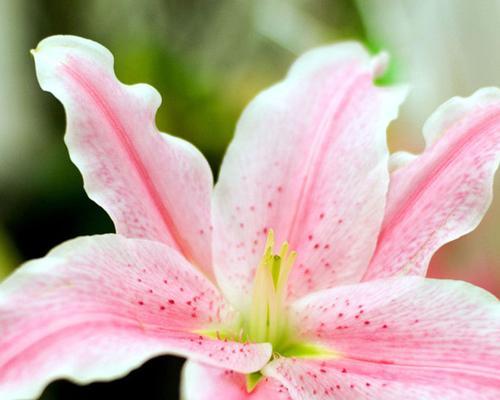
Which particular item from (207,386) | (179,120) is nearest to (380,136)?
(207,386)

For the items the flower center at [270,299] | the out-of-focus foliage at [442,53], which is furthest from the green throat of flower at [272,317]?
the out-of-focus foliage at [442,53]

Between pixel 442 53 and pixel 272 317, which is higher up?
pixel 442 53

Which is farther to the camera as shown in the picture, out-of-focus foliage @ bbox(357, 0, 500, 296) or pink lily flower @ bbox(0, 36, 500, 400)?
out-of-focus foliage @ bbox(357, 0, 500, 296)

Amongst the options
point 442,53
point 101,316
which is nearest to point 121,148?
point 101,316

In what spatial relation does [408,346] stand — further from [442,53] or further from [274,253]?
[442,53]

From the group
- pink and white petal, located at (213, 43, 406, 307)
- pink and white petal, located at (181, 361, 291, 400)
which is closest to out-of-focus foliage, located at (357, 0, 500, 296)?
pink and white petal, located at (213, 43, 406, 307)

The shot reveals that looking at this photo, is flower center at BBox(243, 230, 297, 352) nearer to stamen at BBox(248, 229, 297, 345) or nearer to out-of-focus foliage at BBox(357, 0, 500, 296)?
stamen at BBox(248, 229, 297, 345)
